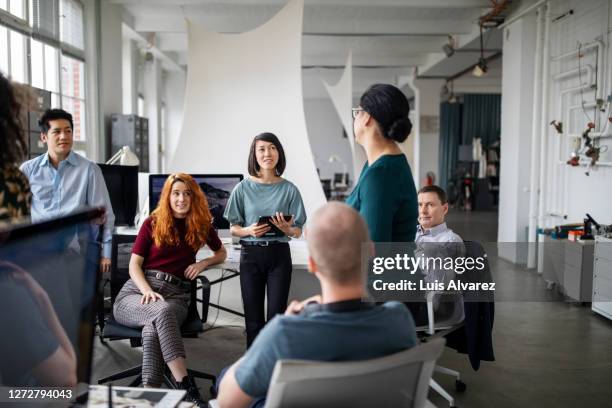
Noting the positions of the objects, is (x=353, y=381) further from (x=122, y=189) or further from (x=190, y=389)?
(x=122, y=189)

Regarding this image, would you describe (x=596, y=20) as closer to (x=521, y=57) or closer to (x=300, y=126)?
(x=521, y=57)

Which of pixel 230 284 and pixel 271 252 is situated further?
pixel 230 284

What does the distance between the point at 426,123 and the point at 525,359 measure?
11849 mm

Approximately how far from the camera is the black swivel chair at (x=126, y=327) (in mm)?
2951

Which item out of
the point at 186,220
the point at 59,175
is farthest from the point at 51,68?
the point at 186,220

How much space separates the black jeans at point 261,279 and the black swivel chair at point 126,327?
24cm

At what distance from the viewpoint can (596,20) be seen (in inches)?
236

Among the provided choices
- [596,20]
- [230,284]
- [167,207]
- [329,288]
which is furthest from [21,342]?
[596,20]

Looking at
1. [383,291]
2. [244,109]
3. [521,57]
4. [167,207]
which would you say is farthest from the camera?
[521,57]

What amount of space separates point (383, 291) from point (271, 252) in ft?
3.61

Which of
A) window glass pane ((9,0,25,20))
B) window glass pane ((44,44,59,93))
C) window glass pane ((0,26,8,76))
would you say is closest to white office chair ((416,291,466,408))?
window glass pane ((0,26,8,76))

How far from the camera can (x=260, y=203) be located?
3.34 meters

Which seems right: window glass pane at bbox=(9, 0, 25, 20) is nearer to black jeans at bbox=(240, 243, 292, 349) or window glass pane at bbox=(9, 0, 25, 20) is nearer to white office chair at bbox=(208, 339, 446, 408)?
black jeans at bbox=(240, 243, 292, 349)

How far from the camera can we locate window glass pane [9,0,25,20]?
531 cm
